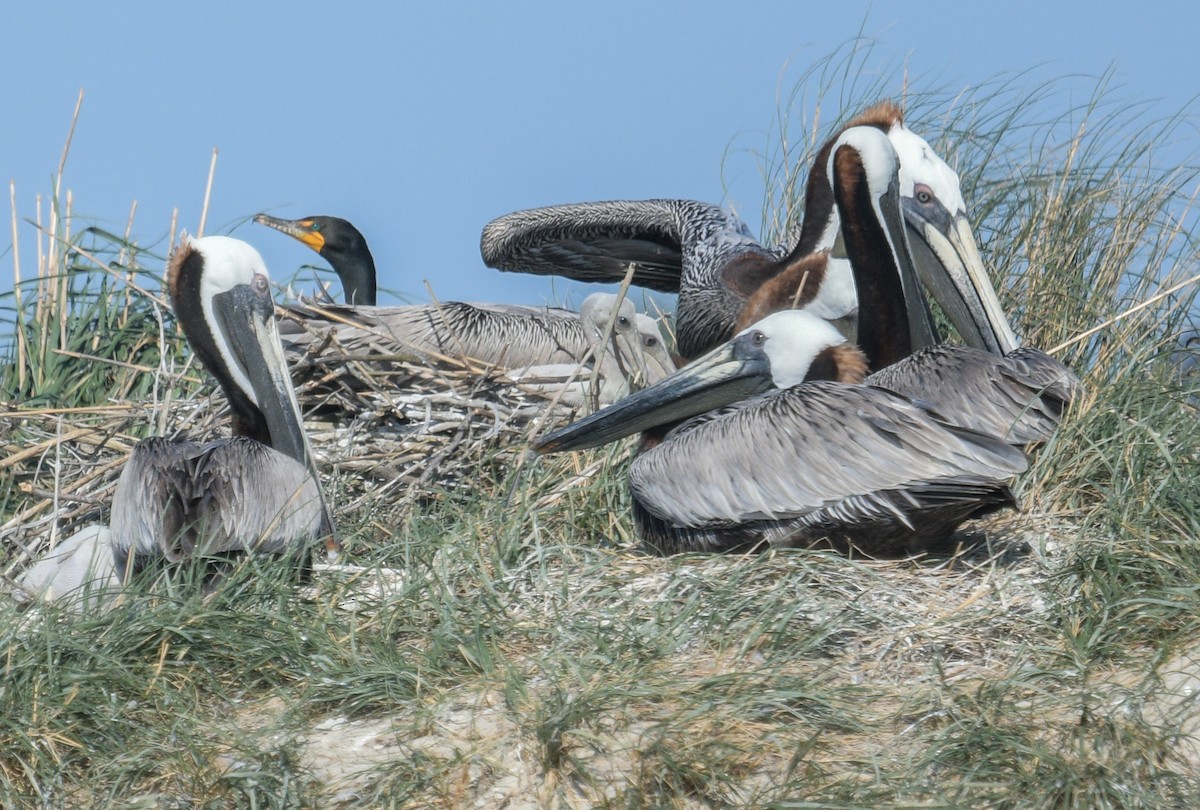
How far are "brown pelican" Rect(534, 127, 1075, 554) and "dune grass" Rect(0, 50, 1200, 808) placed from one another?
151 millimetres

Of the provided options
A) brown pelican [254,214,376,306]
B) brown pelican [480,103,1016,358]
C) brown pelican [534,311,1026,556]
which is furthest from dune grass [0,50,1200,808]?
brown pelican [254,214,376,306]

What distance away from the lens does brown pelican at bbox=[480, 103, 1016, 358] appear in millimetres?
6371

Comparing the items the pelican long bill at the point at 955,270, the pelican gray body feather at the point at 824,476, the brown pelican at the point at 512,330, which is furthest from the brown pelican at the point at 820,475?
the brown pelican at the point at 512,330

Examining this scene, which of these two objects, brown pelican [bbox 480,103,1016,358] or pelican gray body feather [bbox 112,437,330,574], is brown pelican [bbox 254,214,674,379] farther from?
pelican gray body feather [bbox 112,437,330,574]

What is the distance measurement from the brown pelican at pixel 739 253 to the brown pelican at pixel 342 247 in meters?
0.72

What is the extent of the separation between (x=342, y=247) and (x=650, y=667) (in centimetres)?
600

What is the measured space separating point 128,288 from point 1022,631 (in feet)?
16.1

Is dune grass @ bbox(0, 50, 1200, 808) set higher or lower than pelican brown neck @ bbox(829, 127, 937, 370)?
lower

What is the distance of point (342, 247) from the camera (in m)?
9.45

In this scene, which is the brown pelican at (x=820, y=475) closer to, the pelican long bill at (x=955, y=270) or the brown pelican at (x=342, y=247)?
the pelican long bill at (x=955, y=270)

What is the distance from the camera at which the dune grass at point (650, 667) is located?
139 inches

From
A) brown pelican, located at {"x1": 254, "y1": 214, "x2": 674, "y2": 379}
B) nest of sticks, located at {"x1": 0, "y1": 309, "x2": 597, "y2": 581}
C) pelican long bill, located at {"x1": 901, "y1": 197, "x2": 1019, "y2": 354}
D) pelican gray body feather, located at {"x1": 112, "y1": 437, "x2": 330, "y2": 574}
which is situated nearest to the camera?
pelican gray body feather, located at {"x1": 112, "y1": 437, "x2": 330, "y2": 574}

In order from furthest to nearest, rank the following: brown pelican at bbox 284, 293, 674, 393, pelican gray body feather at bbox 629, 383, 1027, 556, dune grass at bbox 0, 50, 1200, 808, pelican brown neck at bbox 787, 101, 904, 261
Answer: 1. brown pelican at bbox 284, 293, 674, 393
2. pelican brown neck at bbox 787, 101, 904, 261
3. pelican gray body feather at bbox 629, 383, 1027, 556
4. dune grass at bbox 0, 50, 1200, 808

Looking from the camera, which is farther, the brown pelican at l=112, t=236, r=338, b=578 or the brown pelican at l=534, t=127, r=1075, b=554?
the brown pelican at l=112, t=236, r=338, b=578
